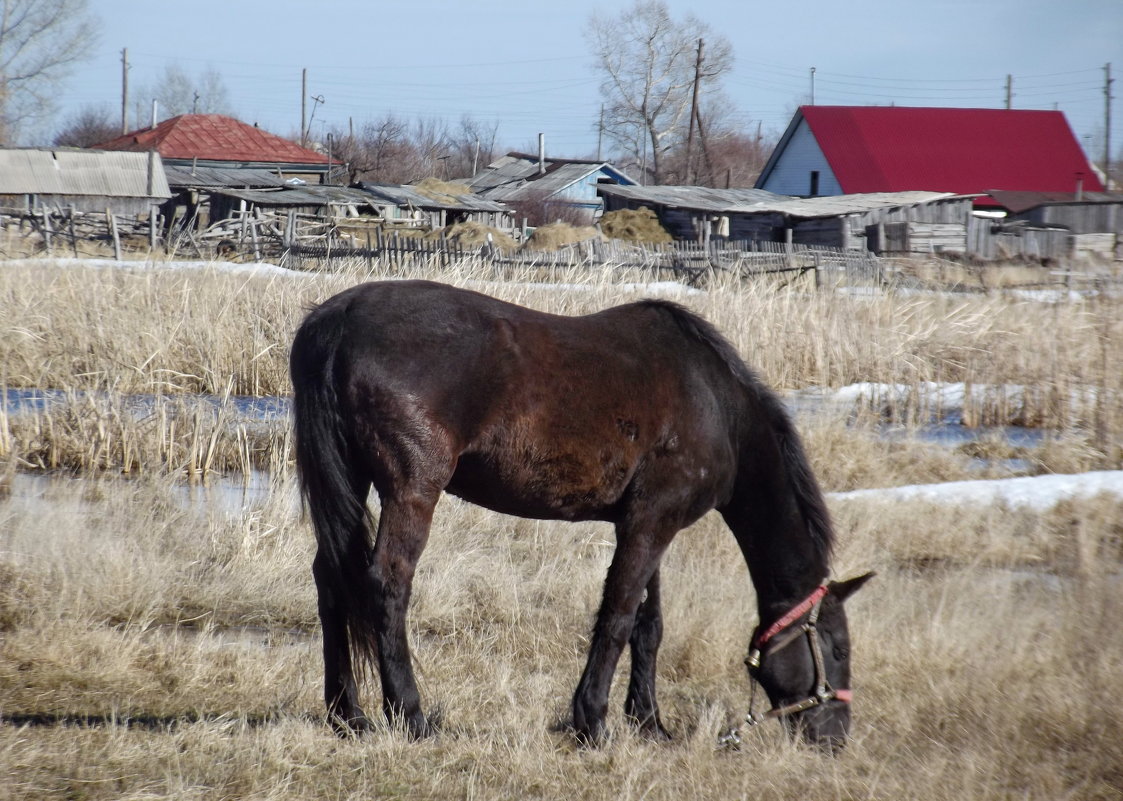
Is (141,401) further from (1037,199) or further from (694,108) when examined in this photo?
(694,108)

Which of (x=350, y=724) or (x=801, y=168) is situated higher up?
(x=801, y=168)

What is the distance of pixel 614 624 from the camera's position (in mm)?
3668

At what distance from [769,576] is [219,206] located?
42.7m

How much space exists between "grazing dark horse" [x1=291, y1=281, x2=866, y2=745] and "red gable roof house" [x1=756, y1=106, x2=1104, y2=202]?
144ft

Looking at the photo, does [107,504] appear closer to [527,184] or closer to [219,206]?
[219,206]

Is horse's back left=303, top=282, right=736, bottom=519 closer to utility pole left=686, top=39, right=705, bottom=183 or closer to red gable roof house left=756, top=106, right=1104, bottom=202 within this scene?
red gable roof house left=756, top=106, right=1104, bottom=202

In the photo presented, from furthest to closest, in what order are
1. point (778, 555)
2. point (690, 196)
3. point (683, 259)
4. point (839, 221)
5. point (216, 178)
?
point (216, 178) < point (690, 196) < point (839, 221) < point (683, 259) < point (778, 555)

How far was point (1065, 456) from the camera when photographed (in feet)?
27.3

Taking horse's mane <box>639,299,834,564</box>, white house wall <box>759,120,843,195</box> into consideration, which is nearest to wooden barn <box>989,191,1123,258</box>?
white house wall <box>759,120,843,195</box>

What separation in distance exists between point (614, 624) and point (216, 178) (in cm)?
4719

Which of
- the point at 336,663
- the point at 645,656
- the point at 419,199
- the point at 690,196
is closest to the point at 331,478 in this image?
the point at 336,663

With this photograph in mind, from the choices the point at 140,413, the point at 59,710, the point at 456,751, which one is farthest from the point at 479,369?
the point at 140,413

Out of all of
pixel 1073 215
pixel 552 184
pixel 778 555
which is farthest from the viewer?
pixel 552 184

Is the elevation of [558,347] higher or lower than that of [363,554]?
higher
